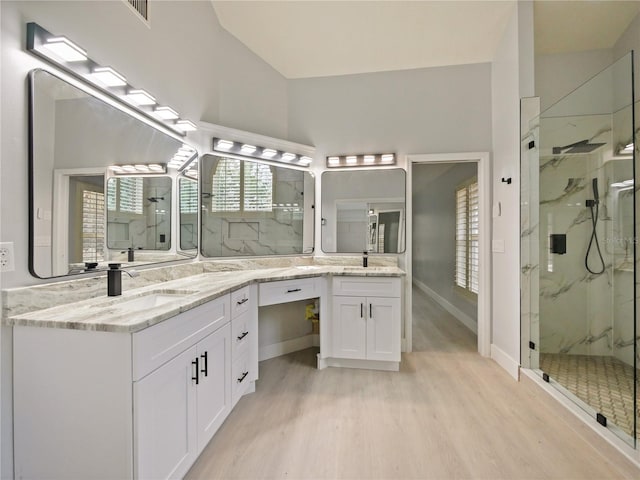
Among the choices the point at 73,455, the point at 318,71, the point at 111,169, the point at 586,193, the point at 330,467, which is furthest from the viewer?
the point at 318,71

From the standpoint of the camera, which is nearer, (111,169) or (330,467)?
(330,467)

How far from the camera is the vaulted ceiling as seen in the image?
249cm

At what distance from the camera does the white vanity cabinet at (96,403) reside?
42.4 inches

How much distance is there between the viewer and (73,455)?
1.12 meters

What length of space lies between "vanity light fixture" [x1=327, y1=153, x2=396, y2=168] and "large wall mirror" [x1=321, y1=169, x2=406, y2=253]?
8cm

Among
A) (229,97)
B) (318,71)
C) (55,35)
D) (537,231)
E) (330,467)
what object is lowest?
(330,467)

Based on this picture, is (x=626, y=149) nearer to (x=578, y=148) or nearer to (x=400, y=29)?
(x=578, y=148)

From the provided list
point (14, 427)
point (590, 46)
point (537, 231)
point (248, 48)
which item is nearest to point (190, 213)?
point (14, 427)

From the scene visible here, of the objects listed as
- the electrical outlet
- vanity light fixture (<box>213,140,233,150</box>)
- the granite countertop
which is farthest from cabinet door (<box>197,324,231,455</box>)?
vanity light fixture (<box>213,140,233,150</box>)

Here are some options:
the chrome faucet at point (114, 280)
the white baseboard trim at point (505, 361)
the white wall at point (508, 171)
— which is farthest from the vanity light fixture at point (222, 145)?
the white baseboard trim at point (505, 361)

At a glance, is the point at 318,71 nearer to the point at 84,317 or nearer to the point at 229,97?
the point at 229,97

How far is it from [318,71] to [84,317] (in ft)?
10.2

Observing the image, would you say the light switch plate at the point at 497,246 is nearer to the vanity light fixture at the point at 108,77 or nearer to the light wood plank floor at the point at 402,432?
the light wood plank floor at the point at 402,432

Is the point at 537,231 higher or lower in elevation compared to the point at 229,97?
lower
